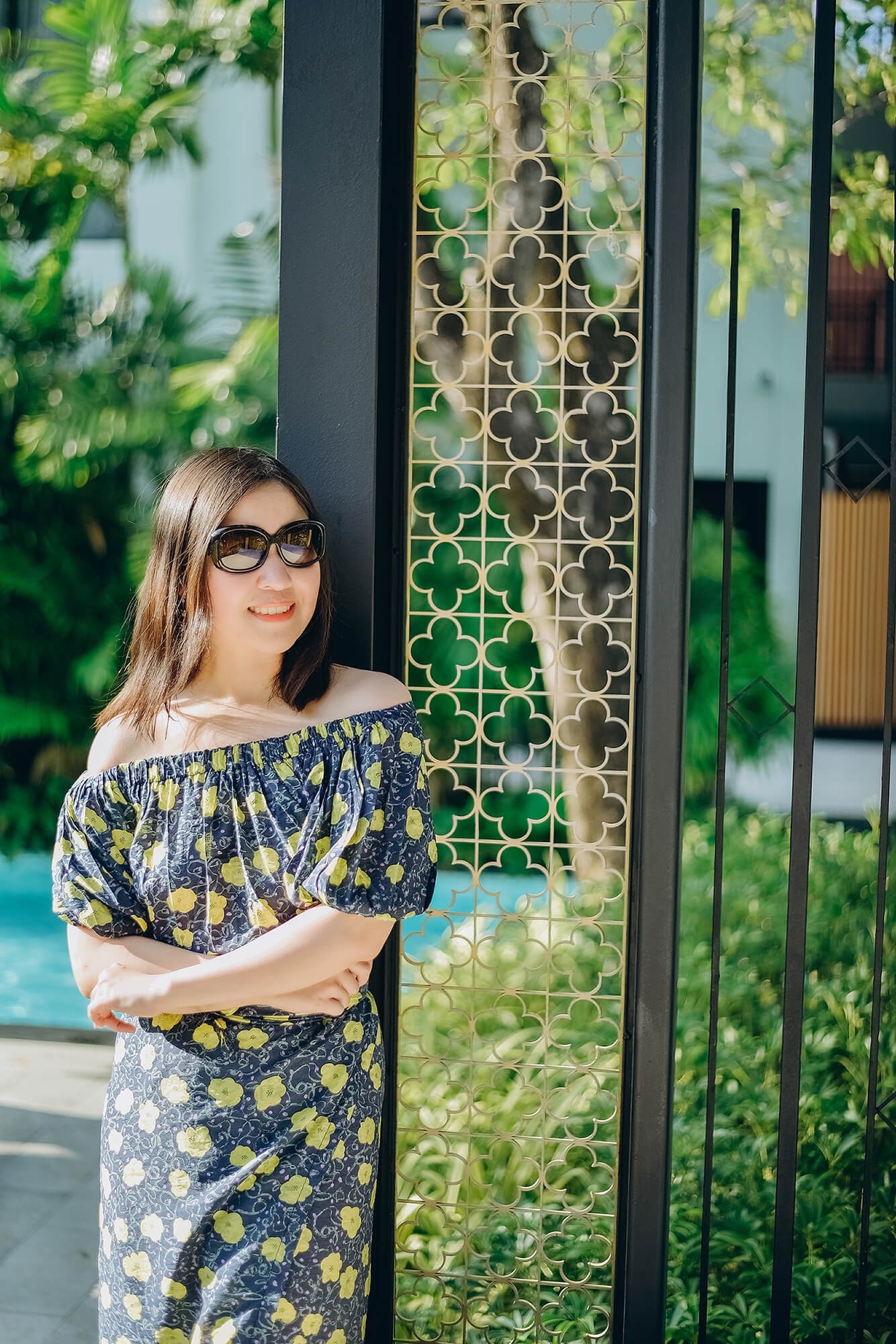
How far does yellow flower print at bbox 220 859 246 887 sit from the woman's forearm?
10 cm

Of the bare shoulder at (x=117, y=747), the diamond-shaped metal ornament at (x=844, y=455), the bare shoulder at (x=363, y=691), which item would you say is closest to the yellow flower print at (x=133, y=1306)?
the bare shoulder at (x=117, y=747)

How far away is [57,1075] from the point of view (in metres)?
4.22

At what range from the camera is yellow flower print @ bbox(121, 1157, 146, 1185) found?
5.58ft

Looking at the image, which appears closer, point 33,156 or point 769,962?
point 769,962

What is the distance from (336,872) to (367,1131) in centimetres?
44

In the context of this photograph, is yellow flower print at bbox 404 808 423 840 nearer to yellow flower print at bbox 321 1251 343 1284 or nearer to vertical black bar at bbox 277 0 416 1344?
vertical black bar at bbox 277 0 416 1344

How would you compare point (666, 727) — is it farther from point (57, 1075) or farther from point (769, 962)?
point (57, 1075)

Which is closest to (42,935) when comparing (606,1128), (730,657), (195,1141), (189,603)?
(730,657)

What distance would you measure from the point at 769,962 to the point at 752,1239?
1361 mm

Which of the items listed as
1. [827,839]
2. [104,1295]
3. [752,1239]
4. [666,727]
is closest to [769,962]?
[827,839]

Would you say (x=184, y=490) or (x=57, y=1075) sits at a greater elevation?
(x=184, y=490)

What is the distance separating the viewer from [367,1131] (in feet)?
5.79

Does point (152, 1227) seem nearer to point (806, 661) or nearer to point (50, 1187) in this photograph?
point (806, 661)

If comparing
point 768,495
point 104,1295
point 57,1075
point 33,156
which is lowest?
point 57,1075
